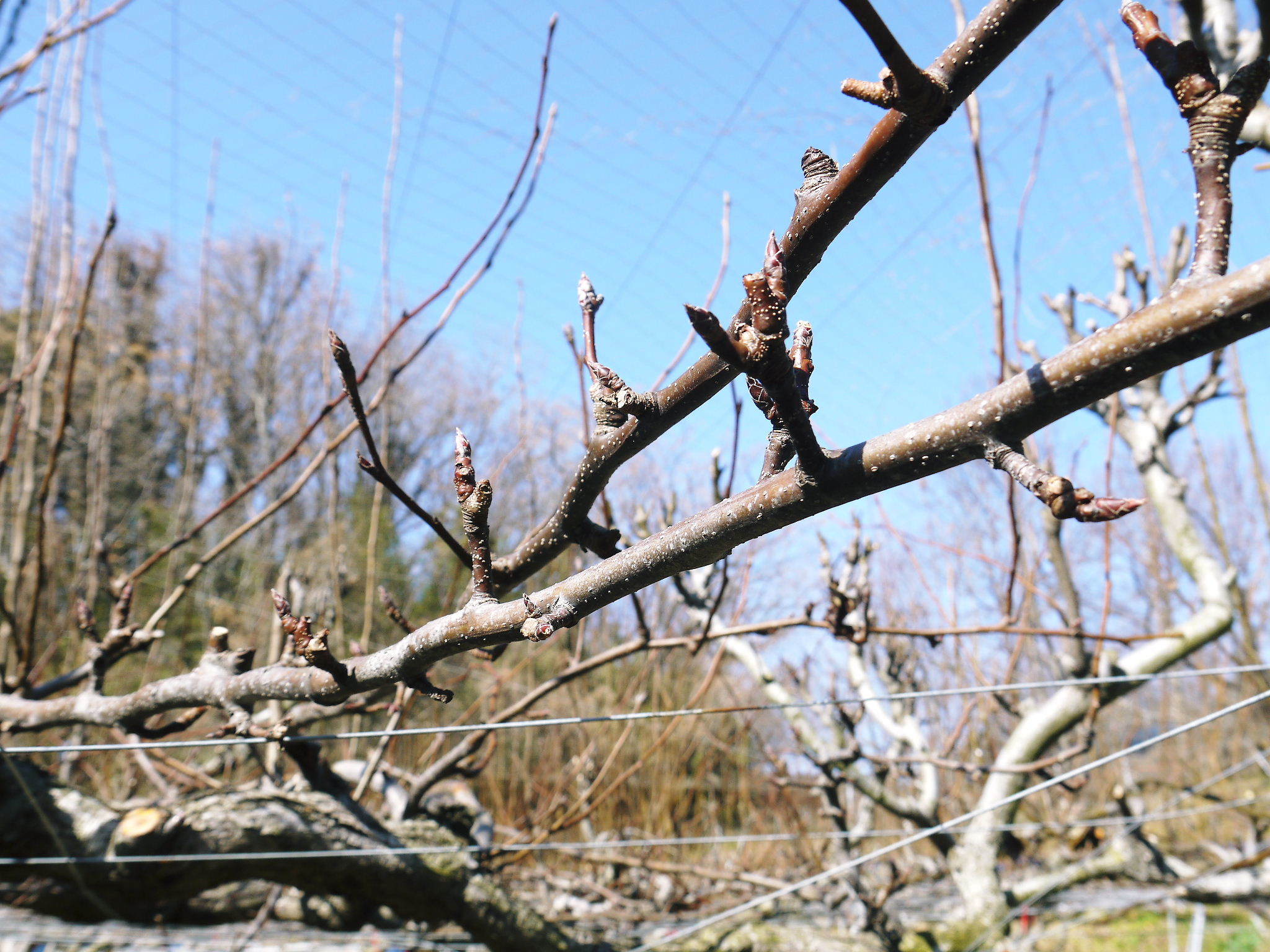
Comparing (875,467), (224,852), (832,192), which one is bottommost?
(224,852)

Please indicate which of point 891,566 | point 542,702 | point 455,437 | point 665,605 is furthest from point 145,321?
point 455,437

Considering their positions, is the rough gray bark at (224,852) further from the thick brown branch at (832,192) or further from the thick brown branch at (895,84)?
the thick brown branch at (895,84)

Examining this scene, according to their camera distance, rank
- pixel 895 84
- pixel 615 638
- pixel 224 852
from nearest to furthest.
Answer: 1. pixel 895 84
2. pixel 224 852
3. pixel 615 638

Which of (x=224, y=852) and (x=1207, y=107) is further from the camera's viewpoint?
(x=224, y=852)

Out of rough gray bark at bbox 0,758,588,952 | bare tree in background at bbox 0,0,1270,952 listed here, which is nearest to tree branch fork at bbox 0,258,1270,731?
bare tree in background at bbox 0,0,1270,952

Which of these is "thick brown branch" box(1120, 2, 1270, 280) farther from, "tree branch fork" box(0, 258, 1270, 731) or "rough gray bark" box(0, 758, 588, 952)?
"rough gray bark" box(0, 758, 588, 952)

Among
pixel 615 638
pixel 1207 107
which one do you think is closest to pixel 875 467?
pixel 1207 107

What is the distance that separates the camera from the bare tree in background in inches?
21.7

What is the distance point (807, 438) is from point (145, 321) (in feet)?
51.2

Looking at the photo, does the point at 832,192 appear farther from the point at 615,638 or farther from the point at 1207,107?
the point at 615,638

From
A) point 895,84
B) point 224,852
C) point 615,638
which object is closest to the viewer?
point 895,84

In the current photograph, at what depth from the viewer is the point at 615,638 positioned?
7059 millimetres

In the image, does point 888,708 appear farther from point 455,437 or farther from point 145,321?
point 145,321

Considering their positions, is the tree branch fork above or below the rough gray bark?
above
